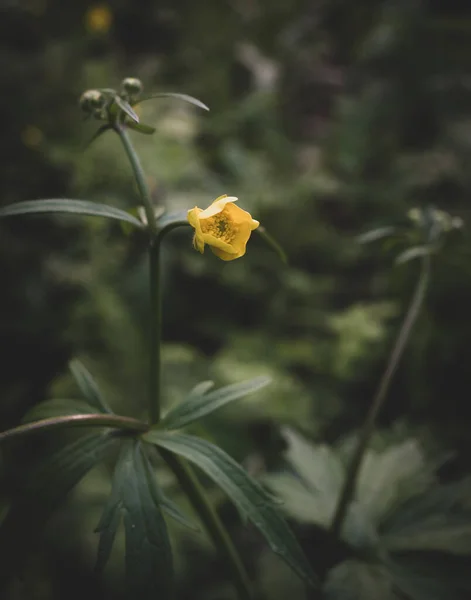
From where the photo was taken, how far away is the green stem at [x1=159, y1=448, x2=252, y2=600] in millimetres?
783

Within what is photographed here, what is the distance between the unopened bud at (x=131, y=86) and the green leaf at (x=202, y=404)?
0.44 m

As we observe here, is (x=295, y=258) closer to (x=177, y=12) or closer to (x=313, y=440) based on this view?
(x=313, y=440)

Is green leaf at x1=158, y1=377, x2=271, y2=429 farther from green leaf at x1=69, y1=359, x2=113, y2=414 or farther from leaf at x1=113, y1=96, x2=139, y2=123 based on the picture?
leaf at x1=113, y1=96, x2=139, y2=123

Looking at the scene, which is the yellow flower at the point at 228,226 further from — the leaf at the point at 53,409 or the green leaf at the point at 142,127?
the leaf at the point at 53,409

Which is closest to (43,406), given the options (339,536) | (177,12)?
(339,536)

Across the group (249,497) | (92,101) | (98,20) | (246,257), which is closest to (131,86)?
(92,101)

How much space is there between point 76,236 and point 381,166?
155cm

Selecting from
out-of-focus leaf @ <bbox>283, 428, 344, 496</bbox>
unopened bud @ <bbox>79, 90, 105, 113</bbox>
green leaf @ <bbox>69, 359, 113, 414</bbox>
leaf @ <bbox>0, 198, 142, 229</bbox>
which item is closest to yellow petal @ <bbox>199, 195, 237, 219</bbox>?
leaf @ <bbox>0, 198, 142, 229</bbox>

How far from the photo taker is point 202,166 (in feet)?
9.05

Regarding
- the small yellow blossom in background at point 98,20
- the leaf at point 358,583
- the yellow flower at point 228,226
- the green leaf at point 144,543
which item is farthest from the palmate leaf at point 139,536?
the small yellow blossom in background at point 98,20

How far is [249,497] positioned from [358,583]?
418 mm

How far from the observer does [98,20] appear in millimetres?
3297

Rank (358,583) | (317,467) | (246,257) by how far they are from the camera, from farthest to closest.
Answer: (246,257), (317,467), (358,583)

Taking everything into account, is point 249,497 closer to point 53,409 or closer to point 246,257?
point 53,409
